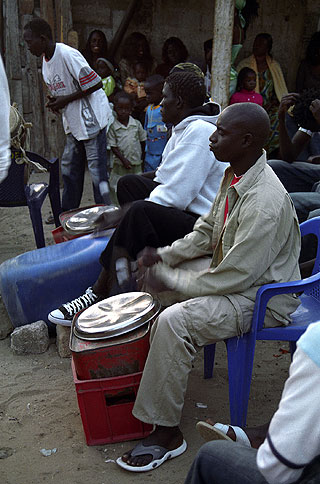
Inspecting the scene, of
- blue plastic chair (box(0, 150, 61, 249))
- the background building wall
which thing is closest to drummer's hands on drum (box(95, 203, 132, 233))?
blue plastic chair (box(0, 150, 61, 249))

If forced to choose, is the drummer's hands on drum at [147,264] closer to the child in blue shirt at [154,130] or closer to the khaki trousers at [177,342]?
the khaki trousers at [177,342]

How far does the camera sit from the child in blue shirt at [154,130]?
576 centimetres

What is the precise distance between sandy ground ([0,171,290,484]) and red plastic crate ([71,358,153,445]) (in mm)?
56

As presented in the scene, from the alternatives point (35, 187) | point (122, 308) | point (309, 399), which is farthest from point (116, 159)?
point (309, 399)

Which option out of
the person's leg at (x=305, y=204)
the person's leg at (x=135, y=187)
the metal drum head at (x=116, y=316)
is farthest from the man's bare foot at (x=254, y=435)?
the person's leg at (x=135, y=187)

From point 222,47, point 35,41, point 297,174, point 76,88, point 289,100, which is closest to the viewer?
point 297,174

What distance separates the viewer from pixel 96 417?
2557 millimetres

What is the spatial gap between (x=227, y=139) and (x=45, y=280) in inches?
64.8

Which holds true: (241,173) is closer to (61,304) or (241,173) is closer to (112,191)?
(61,304)

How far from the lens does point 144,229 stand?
10.3 ft

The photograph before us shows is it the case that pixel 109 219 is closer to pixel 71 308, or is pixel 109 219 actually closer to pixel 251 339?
pixel 71 308

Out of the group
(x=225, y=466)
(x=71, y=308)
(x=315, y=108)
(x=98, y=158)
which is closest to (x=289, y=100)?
(x=315, y=108)

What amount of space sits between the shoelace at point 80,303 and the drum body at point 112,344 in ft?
2.43

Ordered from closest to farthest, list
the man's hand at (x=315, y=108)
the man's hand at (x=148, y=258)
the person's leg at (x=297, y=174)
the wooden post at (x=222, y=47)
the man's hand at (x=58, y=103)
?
the man's hand at (x=148, y=258) → the man's hand at (x=315, y=108) → the person's leg at (x=297, y=174) → the man's hand at (x=58, y=103) → the wooden post at (x=222, y=47)
